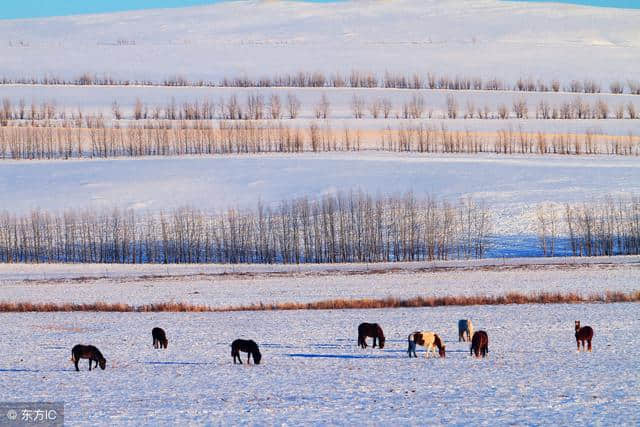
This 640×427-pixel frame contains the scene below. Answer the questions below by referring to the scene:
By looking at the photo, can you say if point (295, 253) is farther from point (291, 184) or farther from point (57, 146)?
point (57, 146)

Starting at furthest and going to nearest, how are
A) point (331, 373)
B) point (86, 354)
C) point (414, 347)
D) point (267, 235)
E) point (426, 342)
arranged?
1. point (267, 235)
2. point (414, 347)
3. point (426, 342)
4. point (86, 354)
5. point (331, 373)

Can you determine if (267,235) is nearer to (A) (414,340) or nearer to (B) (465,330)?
(B) (465,330)

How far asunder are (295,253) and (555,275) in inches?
560

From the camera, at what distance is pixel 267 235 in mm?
45812

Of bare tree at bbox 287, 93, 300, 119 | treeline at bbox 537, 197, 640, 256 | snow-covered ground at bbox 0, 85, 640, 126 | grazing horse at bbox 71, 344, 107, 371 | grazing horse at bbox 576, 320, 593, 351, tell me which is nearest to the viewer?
grazing horse at bbox 71, 344, 107, 371

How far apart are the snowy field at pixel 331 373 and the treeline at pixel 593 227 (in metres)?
19.5

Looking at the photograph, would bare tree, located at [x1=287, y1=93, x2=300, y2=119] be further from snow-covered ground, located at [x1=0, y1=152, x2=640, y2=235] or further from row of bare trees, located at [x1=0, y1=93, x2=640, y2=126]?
snow-covered ground, located at [x1=0, y1=152, x2=640, y2=235]

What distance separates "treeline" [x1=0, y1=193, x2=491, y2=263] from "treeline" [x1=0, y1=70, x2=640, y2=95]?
43.2 metres

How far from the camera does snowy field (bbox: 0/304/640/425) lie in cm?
1240

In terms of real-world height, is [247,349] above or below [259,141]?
below

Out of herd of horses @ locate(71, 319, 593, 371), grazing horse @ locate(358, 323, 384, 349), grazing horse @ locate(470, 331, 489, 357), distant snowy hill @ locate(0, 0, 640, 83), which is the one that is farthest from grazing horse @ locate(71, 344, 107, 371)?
distant snowy hill @ locate(0, 0, 640, 83)

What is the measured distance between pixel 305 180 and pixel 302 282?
24.6 meters

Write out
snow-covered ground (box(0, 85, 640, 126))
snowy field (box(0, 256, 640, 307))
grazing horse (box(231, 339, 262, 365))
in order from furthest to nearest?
snow-covered ground (box(0, 85, 640, 126))
snowy field (box(0, 256, 640, 307))
grazing horse (box(231, 339, 262, 365))

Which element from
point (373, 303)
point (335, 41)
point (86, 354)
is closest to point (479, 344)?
point (86, 354)
